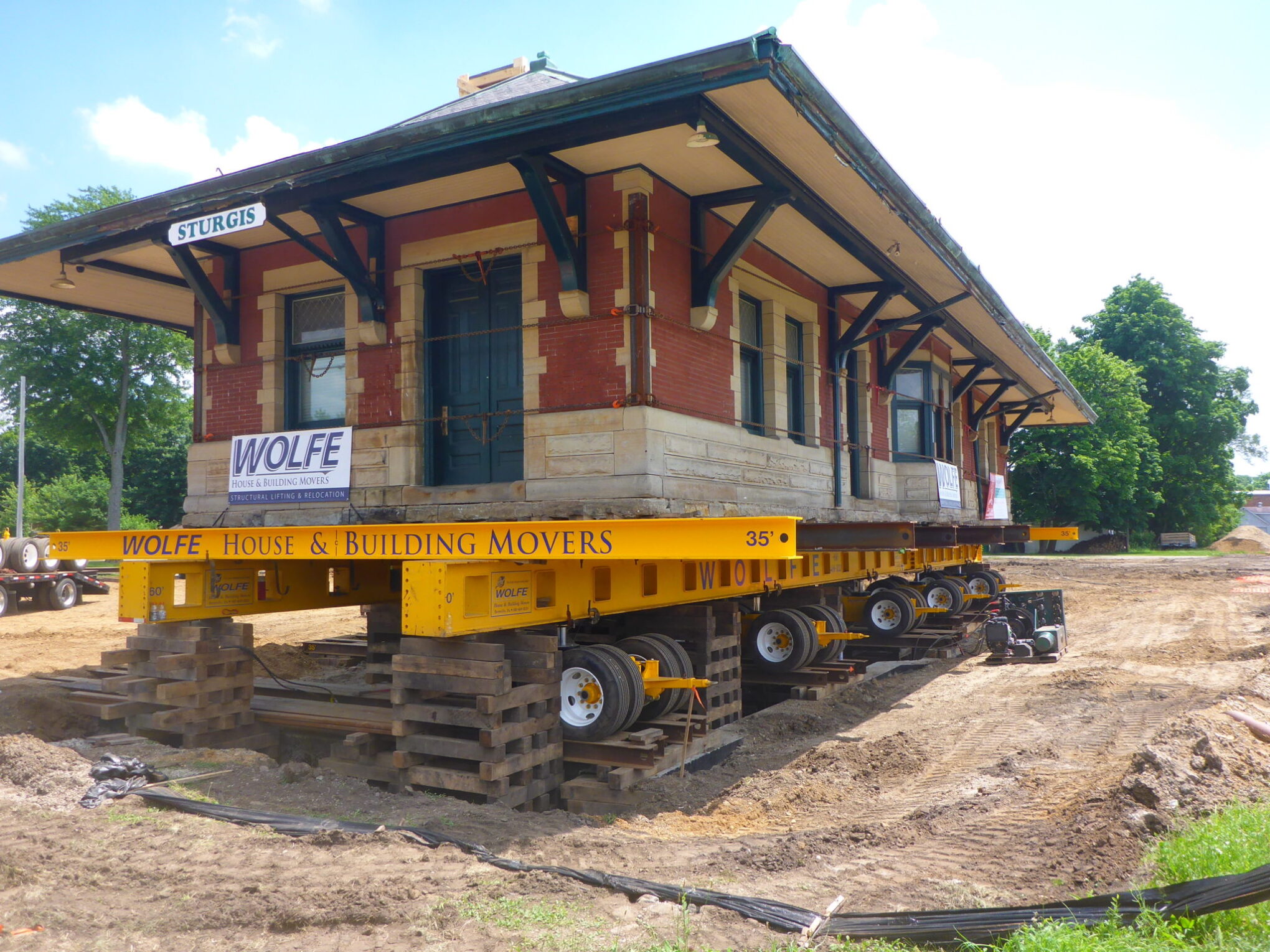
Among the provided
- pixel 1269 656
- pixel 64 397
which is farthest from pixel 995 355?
pixel 64 397

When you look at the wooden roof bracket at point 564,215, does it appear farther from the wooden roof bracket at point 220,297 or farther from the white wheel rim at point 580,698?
the wooden roof bracket at point 220,297

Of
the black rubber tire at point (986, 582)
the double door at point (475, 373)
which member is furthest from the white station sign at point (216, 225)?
the black rubber tire at point (986, 582)

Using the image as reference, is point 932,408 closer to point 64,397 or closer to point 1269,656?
point 1269,656

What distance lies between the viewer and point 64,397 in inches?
1321

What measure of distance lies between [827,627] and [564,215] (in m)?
6.20

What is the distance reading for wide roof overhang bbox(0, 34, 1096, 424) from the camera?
21.0 feet

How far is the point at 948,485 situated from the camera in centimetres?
1427

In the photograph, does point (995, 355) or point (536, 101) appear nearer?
point (536, 101)

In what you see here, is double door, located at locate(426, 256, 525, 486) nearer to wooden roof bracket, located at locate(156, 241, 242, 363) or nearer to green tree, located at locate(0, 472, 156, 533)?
wooden roof bracket, located at locate(156, 241, 242, 363)

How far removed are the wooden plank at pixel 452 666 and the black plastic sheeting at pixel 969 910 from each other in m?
1.99

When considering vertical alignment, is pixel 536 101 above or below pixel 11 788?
above

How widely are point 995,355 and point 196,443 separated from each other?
13.3m

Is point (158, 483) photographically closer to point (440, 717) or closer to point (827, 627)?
point (827, 627)

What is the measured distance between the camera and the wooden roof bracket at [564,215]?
7.29 meters
